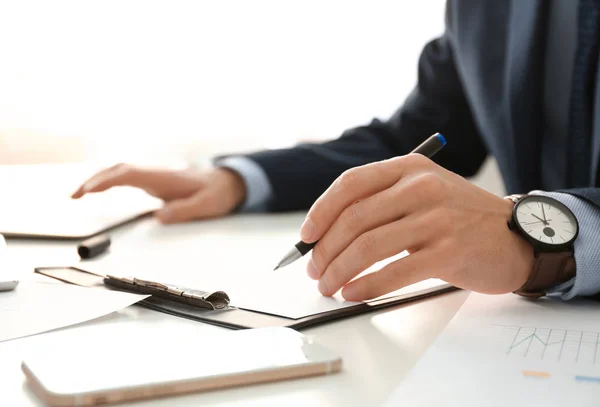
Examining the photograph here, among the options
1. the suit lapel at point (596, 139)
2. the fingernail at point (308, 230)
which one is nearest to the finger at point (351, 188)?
the fingernail at point (308, 230)

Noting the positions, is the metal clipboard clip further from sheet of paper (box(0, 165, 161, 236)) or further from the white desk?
sheet of paper (box(0, 165, 161, 236))

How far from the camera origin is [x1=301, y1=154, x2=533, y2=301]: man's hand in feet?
2.23

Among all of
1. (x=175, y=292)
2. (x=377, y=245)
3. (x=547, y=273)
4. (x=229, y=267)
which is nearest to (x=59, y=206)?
(x=229, y=267)

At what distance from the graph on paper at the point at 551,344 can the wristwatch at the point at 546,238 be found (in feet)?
0.30

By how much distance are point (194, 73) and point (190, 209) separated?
0.99m

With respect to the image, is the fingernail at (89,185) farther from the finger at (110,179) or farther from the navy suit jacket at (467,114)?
the navy suit jacket at (467,114)

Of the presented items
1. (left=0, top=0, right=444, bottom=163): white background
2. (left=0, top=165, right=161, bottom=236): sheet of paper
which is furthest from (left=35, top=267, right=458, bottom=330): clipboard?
(left=0, top=0, right=444, bottom=163): white background

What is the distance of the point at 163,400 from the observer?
48cm

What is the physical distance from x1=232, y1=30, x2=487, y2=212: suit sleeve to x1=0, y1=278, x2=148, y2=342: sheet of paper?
63 centimetres

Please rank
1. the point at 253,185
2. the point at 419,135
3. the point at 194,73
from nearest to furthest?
the point at 253,185, the point at 419,135, the point at 194,73

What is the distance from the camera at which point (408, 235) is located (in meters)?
0.68

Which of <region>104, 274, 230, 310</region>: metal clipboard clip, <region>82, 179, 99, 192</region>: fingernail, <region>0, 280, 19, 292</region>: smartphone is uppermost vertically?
<region>0, 280, 19, 292</region>: smartphone

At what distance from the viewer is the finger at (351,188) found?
70cm

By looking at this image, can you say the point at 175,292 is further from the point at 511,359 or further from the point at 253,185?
the point at 253,185
